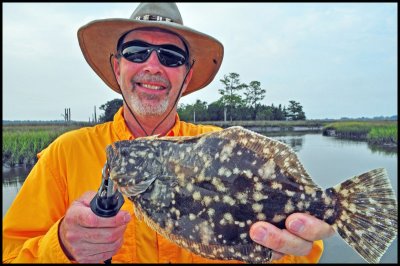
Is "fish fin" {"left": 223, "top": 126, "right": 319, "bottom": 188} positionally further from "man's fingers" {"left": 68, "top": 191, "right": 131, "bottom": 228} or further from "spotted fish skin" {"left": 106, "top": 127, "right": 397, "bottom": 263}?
"man's fingers" {"left": 68, "top": 191, "right": 131, "bottom": 228}

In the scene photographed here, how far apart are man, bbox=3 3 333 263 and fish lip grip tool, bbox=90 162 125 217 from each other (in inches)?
6.5

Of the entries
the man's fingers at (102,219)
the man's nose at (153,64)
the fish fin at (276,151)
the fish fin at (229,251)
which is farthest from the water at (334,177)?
the man's nose at (153,64)

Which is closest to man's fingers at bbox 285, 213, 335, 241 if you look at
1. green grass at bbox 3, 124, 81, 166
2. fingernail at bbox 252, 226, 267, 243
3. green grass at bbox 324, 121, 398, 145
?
fingernail at bbox 252, 226, 267, 243

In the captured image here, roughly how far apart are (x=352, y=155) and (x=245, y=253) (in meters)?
23.3

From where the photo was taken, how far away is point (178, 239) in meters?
2.01

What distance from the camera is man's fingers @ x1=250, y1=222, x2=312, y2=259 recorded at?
6.18 feet

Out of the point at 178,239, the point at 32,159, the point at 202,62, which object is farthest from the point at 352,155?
the point at 178,239

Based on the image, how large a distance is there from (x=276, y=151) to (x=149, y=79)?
1.38 metres

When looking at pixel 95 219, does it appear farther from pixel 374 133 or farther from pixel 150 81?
pixel 374 133

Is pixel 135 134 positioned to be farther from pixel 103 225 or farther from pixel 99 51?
pixel 103 225

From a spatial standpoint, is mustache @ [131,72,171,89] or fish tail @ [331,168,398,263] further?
mustache @ [131,72,171,89]

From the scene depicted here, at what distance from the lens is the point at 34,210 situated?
2668 millimetres

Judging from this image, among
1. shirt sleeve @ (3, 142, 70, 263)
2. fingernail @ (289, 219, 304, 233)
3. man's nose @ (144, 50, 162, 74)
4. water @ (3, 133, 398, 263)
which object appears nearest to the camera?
fingernail @ (289, 219, 304, 233)

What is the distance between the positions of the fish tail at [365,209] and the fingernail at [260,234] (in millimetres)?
420
